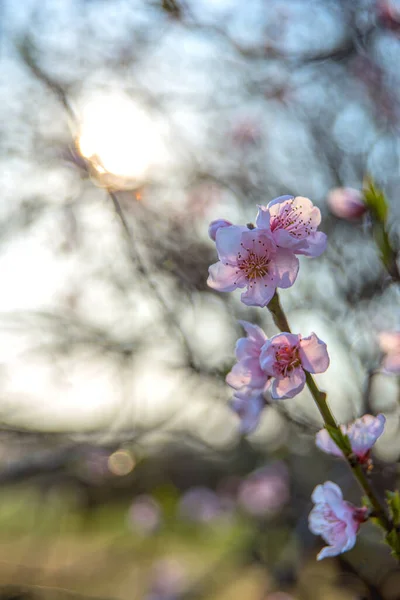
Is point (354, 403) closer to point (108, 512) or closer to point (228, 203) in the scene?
point (228, 203)

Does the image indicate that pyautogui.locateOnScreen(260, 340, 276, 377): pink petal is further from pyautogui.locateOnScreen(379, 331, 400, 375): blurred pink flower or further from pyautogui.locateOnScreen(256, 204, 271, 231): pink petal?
pyautogui.locateOnScreen(379, 331, 400, 375): blurred pink flower

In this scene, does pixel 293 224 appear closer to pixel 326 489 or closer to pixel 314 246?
pixel 314 246

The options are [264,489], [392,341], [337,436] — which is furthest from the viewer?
[264,489]

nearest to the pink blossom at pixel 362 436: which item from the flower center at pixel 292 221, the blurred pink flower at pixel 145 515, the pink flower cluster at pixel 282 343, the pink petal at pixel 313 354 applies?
the pink flower cluster at pixel 282 343

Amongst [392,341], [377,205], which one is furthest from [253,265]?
[392,341]

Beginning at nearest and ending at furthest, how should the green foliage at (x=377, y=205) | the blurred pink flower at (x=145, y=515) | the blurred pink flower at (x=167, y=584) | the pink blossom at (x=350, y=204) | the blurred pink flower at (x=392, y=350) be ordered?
1. the green foliage at (x=377, y=205)
2. the blurred pink flower at (x=392, y=350)
3. the pink blossom at (x=350, y=204)
4. the blurred pink flower at (x=167, y=584)
5. the blurred pink flower at (x=145, y=515)

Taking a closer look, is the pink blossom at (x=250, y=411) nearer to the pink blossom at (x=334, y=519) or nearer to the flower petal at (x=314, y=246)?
the pink blossom at (x=334, y=519)

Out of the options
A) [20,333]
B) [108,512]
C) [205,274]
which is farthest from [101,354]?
[108,512]
